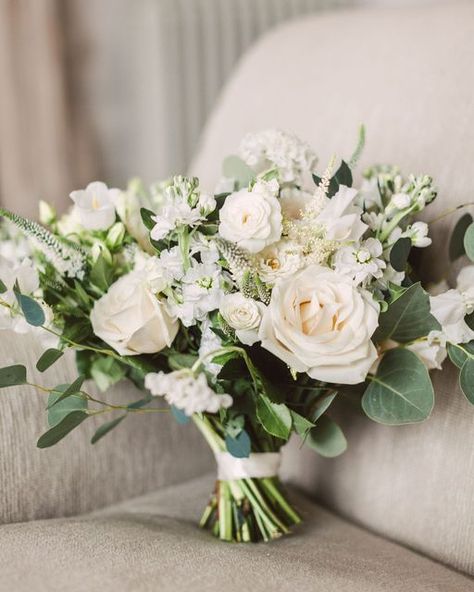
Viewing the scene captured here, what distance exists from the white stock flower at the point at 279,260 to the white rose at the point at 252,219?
2 cm

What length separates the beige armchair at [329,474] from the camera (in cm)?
61

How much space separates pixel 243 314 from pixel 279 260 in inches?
2.5

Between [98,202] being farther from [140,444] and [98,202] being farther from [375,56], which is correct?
[375,56]

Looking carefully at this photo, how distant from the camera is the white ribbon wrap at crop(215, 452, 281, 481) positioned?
2.34 feet

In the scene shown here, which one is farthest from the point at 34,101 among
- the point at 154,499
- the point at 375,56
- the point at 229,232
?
the point at 229,232

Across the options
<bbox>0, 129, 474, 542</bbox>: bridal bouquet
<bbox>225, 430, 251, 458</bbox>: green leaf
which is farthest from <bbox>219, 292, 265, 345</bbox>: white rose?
<bbox>225, 430, 251, 458</bbox>: green leaf

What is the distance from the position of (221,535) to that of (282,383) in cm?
18

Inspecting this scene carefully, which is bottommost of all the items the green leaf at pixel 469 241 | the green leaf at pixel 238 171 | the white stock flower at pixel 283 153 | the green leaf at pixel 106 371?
the green leaf at pixel 106 371

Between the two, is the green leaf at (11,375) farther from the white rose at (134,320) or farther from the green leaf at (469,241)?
the green leaf at (469,241)

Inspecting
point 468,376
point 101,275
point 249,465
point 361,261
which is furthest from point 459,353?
point 101,275

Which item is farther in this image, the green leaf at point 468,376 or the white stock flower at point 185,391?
the green leaf at point 468,376

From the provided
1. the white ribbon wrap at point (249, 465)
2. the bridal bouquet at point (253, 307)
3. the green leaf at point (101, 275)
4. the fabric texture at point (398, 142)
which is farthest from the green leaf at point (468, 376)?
the green leaf at point (101, 275)

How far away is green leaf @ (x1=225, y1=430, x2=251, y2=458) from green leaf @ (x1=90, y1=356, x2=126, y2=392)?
152mm

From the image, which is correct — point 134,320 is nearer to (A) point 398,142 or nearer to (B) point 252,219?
(B) point 252,219
